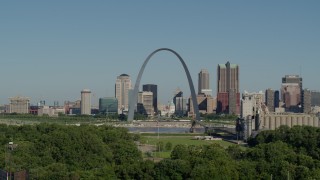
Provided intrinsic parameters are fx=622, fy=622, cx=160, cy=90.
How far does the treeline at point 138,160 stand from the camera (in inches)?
1246

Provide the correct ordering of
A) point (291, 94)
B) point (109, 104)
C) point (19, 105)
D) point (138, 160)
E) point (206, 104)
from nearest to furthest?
1. point (138, 160)
2. point (19, 105)
3. point (291, 94)
4. point (206, 104)
5. point (109, 104)

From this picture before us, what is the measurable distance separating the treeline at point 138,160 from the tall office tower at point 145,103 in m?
134

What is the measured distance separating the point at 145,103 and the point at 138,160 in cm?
15222

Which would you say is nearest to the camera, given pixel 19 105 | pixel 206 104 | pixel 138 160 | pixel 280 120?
pixel 138 160

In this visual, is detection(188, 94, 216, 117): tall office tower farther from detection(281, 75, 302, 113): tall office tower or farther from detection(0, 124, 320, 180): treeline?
detection(0, 124, 320, 180): treeline

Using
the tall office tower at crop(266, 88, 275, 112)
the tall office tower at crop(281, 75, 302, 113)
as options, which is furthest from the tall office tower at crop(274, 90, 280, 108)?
the tall office tower at crop(281, 75, 302, 113)

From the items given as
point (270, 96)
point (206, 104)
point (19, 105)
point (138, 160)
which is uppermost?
point (270, 96)

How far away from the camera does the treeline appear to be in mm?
31656

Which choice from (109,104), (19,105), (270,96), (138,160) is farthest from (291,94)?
(138,160)

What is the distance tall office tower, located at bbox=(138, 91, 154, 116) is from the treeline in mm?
133859

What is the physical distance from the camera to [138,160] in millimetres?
40312

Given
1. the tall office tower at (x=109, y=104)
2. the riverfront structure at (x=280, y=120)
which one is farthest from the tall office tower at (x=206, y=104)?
the riverfront structure at (x=280, y=120)

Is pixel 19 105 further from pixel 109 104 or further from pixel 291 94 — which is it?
pixel 291 94

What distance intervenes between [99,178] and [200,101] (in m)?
162
